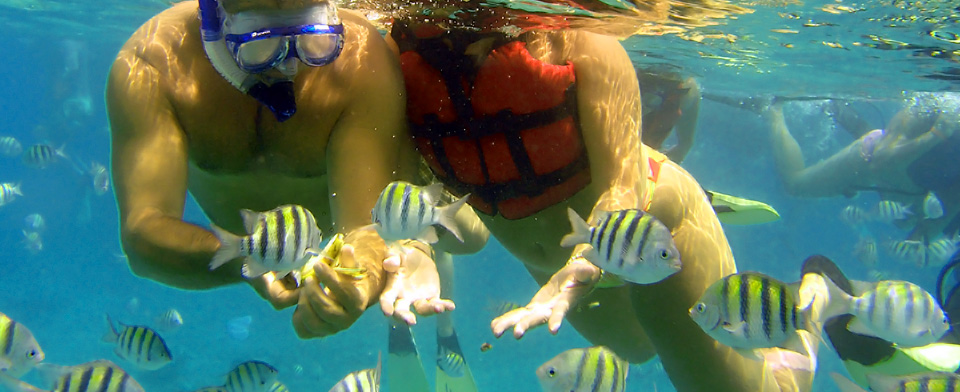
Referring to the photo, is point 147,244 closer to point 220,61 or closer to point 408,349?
point 220,61

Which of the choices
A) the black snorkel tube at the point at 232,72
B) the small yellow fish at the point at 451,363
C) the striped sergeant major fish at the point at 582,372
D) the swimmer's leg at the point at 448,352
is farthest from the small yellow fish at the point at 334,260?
the small yellow fish at the point at 451,363

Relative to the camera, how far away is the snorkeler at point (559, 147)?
3.54m

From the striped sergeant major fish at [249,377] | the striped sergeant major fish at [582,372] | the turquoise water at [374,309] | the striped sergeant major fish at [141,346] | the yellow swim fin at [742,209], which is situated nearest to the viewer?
the striped sergeant major fish at [582,372]

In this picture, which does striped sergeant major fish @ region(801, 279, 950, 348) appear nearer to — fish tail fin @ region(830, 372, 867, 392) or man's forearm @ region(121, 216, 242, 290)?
fish tail fin @ region(830, 372, 867, 392)

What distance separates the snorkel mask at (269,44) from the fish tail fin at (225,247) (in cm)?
74

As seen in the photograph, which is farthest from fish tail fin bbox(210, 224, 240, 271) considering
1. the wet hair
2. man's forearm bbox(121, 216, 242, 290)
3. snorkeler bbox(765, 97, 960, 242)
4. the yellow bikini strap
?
snorkeler bbox(765, 97, 960, 242)

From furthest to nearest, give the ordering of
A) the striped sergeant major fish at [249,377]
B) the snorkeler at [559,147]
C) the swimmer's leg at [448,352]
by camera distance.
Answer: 1. the swimmer's leg at [448,352]
2. the striped sergeant major fish at [249,377]
3. the snorkeler at [559,147]

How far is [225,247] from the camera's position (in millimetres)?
2463

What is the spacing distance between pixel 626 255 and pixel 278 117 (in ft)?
6.24

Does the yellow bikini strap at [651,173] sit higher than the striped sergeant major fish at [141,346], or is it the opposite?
the yellow bikini strap at [651,173]

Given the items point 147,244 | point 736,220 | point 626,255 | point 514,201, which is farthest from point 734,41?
point 147,244

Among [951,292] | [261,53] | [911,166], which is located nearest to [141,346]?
[261,53]

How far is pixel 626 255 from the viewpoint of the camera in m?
2.75

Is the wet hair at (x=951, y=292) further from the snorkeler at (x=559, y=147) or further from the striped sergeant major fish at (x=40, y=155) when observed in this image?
the striped sergeant major fish at (x=40, y=155)
